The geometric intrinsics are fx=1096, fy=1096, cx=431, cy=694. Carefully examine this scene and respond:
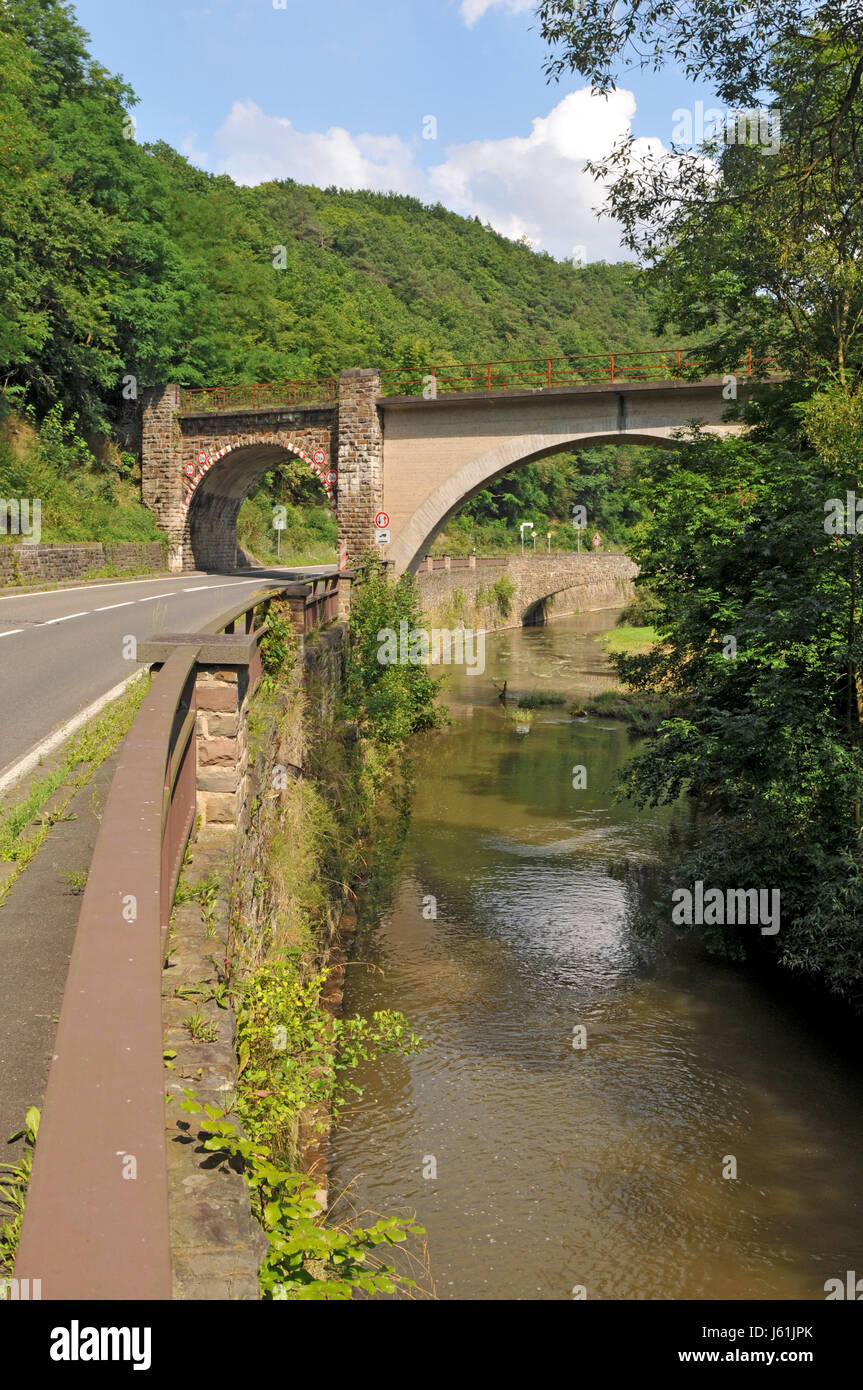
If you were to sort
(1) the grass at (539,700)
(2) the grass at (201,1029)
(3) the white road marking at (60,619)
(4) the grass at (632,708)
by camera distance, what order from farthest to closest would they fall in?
1. (1) the grass at (539,700)
2. (4) the grass at (632,708)
3. (3) the white road marking at (60,619)
4. (2) the grass at (201,1029)

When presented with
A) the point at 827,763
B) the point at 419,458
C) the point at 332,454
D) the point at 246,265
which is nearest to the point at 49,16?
the point at 246,265

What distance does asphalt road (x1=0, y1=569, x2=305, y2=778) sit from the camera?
29.3 ft

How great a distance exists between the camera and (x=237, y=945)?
5254mm

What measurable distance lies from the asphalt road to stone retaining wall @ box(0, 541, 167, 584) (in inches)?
32.4

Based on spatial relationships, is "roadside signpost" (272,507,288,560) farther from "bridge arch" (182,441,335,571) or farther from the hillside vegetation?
"bridge arch" (182,441,335,571)

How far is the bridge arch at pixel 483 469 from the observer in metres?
25.7

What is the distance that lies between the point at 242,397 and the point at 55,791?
31.2 meters

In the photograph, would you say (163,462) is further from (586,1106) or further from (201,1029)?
(201,1029)

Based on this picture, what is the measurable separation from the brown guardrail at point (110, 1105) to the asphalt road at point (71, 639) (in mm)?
4797

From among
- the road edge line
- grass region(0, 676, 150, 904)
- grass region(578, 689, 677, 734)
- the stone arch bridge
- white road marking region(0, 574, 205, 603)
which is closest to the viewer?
grass region(0, 676, 150, 904)

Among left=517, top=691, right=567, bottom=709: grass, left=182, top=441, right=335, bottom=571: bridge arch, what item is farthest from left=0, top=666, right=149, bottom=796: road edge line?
left=182, top=441, right=335, bottom=571: bridge arch

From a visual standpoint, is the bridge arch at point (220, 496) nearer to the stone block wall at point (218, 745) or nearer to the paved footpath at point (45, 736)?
the paved footpath at point (45, 736)

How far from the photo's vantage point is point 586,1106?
8.50 meters

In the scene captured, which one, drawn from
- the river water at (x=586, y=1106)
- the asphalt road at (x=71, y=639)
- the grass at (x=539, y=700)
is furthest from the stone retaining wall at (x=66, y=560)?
the river water at (x=586, y=1106)
